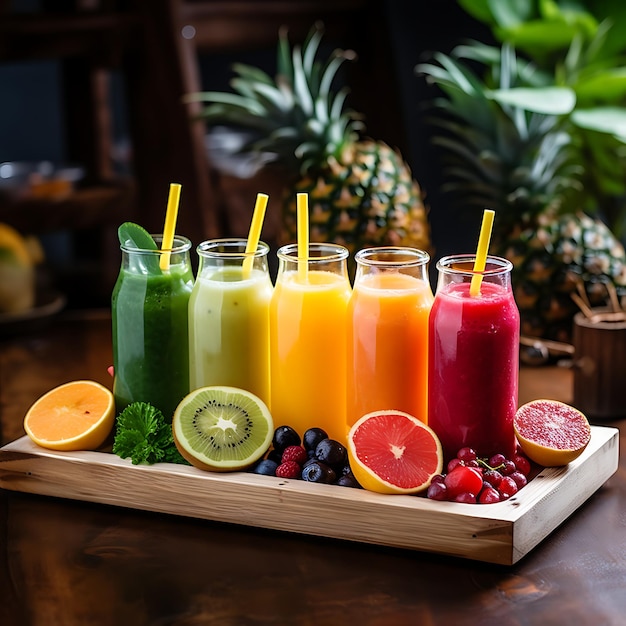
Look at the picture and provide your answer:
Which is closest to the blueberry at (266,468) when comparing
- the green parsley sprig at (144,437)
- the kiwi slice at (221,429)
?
the kiwi slice at (221,429)

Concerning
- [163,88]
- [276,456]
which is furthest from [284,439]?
[163,88]

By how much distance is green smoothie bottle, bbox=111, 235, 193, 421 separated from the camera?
5.30ft

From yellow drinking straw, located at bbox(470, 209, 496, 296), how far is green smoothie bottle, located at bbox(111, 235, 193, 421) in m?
0.46

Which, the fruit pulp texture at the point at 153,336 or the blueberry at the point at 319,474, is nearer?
the blueberry at the point at 319,474

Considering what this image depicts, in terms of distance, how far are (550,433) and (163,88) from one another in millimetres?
1778

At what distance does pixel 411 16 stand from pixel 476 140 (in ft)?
3.32

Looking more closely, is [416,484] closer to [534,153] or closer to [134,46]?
[534,153]

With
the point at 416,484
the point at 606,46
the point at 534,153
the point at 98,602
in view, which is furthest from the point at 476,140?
the point at 98,602

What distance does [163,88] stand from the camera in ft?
9.53

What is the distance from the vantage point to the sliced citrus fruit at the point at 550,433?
1.48m

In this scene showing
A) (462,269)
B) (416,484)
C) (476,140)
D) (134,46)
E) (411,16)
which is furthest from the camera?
(411,16)

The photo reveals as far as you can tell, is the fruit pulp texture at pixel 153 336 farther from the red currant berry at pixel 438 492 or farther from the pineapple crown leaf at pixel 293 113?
the pineapple crown leaf at pixel 293 113

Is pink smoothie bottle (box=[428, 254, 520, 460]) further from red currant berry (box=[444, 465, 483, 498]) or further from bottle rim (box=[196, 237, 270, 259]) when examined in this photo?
bottle rim (box=[196, 237, 270, 259])

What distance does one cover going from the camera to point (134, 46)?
9.59ft
